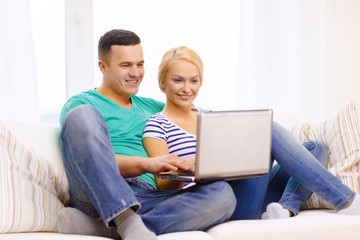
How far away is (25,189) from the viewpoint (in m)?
1.58

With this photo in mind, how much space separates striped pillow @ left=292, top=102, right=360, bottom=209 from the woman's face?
0.56m

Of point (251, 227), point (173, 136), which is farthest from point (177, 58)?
point (251, 227)

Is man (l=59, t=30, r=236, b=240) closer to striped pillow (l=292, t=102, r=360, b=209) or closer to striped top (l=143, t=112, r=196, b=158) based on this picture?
striped top (l=143, t=112, r=196, b=158)

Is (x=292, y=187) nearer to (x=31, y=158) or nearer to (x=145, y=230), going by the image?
(x=145, y=230)

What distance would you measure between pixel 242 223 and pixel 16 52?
1744 mm

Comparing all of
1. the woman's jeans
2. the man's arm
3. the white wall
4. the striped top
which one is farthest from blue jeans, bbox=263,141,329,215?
the white wall

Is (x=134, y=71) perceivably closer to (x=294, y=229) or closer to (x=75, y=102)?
(x=75, y=102)

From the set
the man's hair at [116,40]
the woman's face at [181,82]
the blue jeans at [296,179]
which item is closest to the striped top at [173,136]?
the woman's face at [181,82]

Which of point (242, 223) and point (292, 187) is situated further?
point (292, 187)

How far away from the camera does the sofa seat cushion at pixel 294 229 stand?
5.21 feet

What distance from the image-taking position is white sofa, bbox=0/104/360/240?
4.96 feet

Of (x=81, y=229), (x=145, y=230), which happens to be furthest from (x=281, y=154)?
(x=81, y=229)

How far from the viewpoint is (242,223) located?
1.65 meters

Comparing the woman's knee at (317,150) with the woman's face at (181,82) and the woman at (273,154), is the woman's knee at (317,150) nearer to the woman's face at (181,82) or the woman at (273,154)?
the woman at (273,154)
